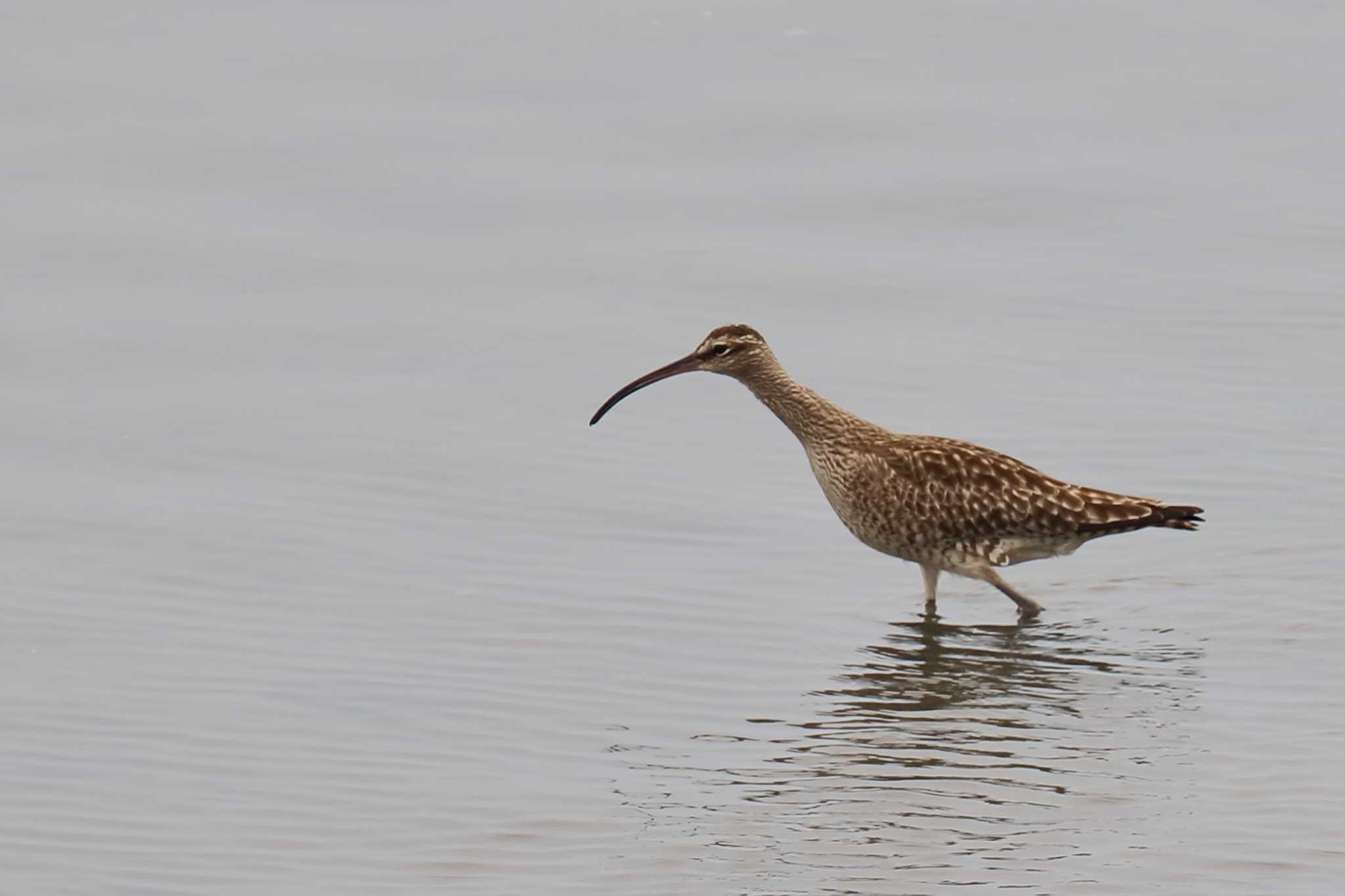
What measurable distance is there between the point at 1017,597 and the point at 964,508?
0.66 m

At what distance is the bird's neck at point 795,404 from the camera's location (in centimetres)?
1424

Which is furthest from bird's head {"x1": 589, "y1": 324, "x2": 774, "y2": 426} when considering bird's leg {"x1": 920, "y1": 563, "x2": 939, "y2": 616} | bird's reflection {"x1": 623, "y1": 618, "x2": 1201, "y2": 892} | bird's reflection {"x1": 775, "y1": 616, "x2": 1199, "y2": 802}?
bird's reflection {"x1": 623, "y1": 618, "x2": 1201, "y2": 892}

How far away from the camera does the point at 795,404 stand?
14.3 m

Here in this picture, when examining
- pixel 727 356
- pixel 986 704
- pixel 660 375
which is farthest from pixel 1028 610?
pixel 660 375

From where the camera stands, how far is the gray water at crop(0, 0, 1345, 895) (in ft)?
33.0

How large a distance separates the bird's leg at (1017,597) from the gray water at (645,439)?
17 cm

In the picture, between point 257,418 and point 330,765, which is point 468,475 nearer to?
point 257,418

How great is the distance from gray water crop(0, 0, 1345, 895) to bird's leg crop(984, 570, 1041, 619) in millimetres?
168

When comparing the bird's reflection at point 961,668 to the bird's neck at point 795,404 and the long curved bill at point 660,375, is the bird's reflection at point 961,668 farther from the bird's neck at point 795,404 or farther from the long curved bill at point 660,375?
the long curved bill at point 660,375

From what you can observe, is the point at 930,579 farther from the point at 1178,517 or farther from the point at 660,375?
the point at 660,375

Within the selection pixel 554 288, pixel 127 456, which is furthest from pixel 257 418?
pixel 554 288

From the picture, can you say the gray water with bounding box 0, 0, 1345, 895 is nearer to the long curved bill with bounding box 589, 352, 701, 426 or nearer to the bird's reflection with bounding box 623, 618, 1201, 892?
the bird's reflection with bounding box 623, 618, 1201, 892

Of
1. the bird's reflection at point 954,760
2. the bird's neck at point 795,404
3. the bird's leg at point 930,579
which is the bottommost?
the bird's reflection at point 954,760

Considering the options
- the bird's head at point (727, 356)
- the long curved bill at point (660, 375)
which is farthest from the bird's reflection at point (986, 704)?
the long curved bill at point (660, 375)
